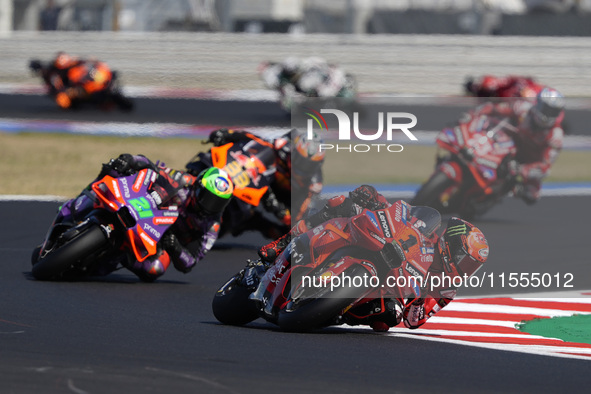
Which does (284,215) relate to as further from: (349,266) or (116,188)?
(349,266)

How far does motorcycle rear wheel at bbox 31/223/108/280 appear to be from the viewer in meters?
8.16

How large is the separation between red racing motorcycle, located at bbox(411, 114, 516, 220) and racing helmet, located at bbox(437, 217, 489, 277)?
5305 mm

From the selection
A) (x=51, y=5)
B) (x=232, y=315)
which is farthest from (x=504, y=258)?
(x=51, y=5)

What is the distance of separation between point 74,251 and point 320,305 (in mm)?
2734

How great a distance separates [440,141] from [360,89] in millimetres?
13697

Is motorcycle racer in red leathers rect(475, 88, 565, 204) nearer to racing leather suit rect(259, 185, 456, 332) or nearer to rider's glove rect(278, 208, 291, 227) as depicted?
rider's glove rect(278, 208, 291, 227)

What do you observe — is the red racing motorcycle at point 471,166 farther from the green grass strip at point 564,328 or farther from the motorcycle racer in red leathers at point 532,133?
the green grass strip at point 564,328

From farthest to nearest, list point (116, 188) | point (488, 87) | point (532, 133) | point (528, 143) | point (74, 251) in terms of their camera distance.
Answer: point (488, 87) < point (528, 143) < point (532, 133) < point (116, 188) < point (74, 251)

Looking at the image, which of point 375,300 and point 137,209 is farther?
point 137,209

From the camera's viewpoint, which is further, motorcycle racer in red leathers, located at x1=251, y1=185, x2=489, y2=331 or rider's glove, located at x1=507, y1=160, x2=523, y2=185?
rider's glove, located at x1=507, y1=160, x2=523, y2=185

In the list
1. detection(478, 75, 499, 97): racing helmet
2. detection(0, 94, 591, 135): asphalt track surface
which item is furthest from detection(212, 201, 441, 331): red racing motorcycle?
detection(478, 75, 499, 97): racing helmet

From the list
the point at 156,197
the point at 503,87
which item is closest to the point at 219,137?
the point at 156,197

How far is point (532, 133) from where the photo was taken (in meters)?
12.1

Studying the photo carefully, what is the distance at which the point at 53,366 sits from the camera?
5.18 m
